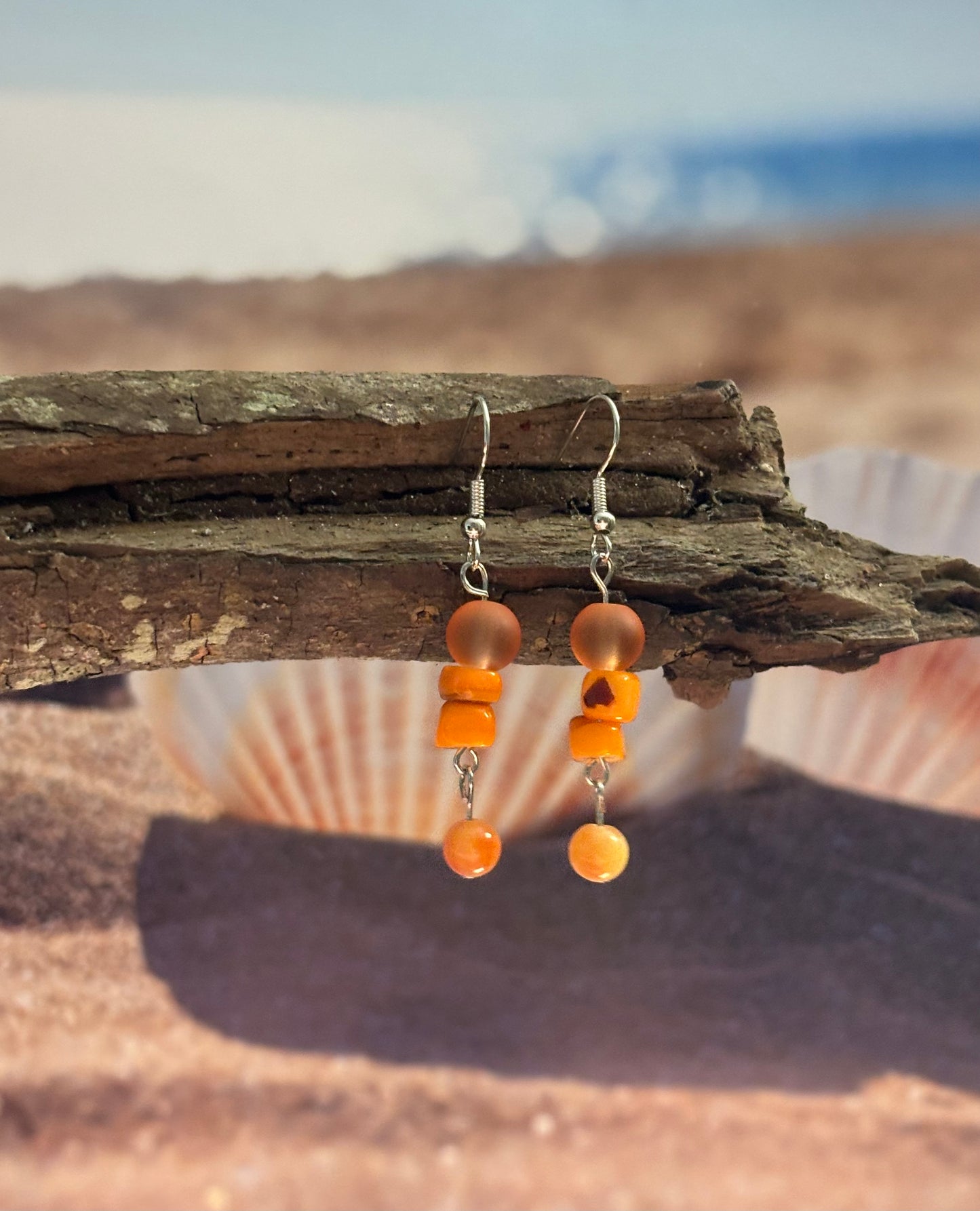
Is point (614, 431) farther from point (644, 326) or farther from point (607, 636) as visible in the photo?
point (644, 326)

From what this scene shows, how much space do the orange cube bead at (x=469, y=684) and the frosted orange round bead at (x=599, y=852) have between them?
0.55 feet

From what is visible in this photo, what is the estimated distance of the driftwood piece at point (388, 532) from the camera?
0.89 m

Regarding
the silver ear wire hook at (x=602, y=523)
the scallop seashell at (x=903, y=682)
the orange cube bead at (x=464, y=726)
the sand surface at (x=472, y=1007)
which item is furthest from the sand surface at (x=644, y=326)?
the orange cube bead at (x=464, y=726)

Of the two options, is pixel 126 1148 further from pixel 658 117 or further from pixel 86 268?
pixel 658 117

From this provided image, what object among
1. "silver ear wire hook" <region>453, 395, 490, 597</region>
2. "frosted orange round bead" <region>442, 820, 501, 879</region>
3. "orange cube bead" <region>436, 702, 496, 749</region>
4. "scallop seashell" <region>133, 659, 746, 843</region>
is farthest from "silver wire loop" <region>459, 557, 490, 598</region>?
"scallop seashell" <region>133, 659, 746, 843</region>

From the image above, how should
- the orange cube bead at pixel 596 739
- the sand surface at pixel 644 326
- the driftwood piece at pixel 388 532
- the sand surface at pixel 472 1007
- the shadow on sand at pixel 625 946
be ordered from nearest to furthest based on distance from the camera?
the driftwood piece at pixel 388 532 < the orange cube bead at pixel 596 739 < the sand surface at pixel 472 1007 < the shadow on sand at pixel 625 946 < the sand surface at pixel 644 326

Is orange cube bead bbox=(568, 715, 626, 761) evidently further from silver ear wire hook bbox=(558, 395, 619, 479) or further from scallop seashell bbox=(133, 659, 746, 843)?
scallop seashell bbox=(133, 659, 746, 843)

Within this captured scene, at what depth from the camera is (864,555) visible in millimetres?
1039

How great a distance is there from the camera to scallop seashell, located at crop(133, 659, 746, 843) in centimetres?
166

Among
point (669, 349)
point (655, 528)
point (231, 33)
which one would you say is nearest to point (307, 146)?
point (231, 33)

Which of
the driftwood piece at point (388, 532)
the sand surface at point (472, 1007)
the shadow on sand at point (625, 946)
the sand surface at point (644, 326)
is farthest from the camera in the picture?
the sand surface at point (644, 326)

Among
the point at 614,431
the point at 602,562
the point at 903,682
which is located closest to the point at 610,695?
the point at 602,562

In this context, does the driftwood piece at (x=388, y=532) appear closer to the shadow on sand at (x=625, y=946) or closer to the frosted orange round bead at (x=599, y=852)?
the frosted orange round bead at (x=599, y=852)

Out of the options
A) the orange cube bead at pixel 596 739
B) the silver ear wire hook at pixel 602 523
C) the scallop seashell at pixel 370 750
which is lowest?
the scallop seashell at pixel 370 750
